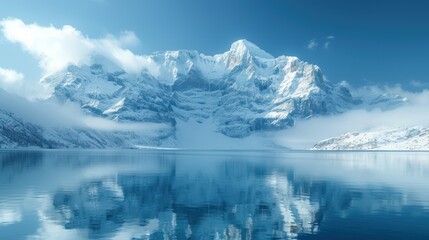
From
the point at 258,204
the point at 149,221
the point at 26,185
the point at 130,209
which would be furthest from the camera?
the point at 26,185

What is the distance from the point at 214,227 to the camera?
2499 inches

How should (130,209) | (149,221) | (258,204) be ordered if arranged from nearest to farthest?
(149,221)
(130,209)
(258,204)

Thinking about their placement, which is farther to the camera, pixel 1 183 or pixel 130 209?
pixel 1 183

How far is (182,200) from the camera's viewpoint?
291 ft

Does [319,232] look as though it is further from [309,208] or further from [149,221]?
[149,221]

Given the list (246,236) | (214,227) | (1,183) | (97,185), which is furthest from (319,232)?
(1,183)

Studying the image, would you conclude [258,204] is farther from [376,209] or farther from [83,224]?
[83,224]

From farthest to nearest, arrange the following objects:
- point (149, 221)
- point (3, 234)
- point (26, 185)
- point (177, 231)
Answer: point (26, 185)
point (149, 221)
point (177, 231)
point (3, 234)

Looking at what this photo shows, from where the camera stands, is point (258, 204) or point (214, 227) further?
point (258, 204)

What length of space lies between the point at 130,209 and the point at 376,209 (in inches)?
1740

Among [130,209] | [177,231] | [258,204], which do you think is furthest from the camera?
[258,204]

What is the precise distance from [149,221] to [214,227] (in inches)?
411

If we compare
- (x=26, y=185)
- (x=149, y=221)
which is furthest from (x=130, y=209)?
(x=26, y=185)

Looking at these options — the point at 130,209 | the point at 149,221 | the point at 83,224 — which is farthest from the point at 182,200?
the point at 83,224
